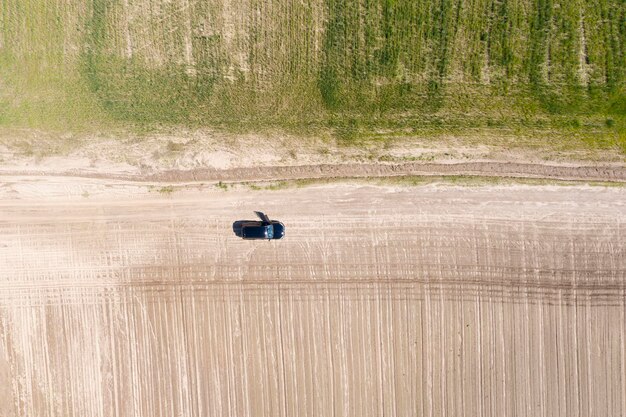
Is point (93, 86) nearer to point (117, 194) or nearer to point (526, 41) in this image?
point (117, 194)

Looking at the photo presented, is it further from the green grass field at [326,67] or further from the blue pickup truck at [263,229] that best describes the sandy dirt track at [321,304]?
the green grass field at [326,67]

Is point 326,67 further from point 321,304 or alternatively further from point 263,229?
point 321,304

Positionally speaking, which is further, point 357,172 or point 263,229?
point 357,172

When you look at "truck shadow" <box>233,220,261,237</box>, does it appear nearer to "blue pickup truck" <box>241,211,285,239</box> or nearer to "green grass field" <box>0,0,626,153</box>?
"blue pickup truck" <box>241,211,285,239</box>

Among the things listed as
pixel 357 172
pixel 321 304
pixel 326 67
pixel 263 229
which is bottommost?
pixel 321 304

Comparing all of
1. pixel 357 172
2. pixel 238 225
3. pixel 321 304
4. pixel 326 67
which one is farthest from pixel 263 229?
pixel 326 67

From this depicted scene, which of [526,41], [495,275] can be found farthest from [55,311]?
[526,41]

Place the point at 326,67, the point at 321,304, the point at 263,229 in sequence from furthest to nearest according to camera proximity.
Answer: the point at 321,304 < the point at 326,67 < the point at 263,229
